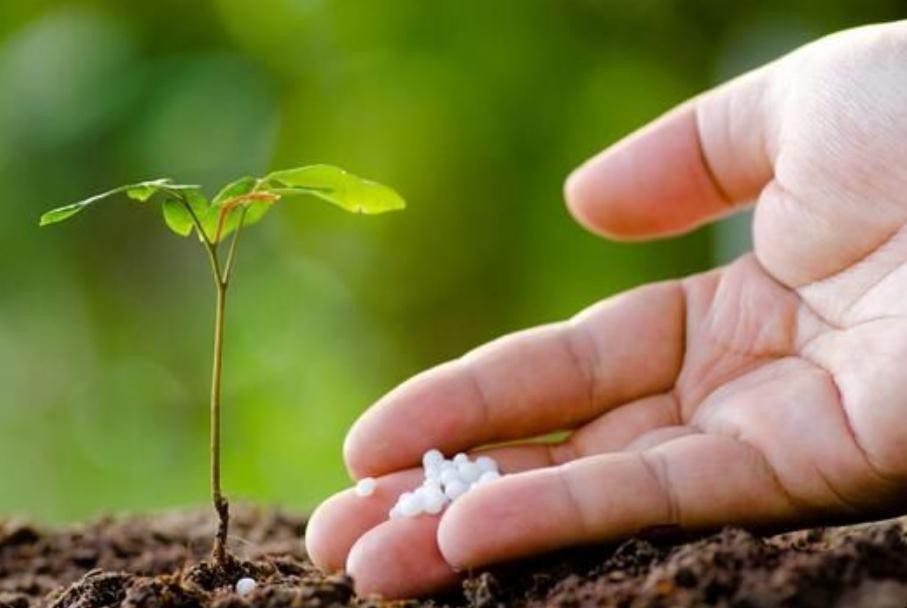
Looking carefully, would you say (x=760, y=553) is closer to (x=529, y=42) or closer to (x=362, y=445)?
(x=362, y=445)

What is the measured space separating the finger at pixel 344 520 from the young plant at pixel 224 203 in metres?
0.13

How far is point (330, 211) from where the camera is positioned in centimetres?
306

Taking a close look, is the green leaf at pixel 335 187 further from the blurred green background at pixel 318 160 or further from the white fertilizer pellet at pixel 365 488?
the blurred green background at pixel 318 160

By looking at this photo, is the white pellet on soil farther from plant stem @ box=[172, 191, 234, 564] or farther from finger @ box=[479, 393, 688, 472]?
plant stem @ box=[172, 191, 234, 564]

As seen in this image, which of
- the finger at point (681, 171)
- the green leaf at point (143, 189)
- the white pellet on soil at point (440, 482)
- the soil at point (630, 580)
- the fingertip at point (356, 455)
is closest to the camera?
the soil at point (630, 580)

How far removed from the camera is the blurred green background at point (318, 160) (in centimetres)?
301

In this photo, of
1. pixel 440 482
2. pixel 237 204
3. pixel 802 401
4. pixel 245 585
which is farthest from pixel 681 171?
pixel 245 585

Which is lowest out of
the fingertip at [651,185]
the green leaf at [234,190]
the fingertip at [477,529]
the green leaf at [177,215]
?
the fingertip at [477,529]

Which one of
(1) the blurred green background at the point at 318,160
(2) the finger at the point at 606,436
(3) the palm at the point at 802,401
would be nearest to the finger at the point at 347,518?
(2) the finger at the point at 606,436

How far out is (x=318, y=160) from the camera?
3068 millimetres

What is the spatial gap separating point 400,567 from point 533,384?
296 millimetres

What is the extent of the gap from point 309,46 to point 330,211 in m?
0.41

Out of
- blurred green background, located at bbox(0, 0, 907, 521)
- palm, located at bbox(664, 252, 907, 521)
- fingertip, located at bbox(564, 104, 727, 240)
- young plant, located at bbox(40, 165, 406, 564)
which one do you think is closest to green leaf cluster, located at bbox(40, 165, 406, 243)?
young plant, located at bbox(40, 165, 406, 564)

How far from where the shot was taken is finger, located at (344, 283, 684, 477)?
3.92 ft
